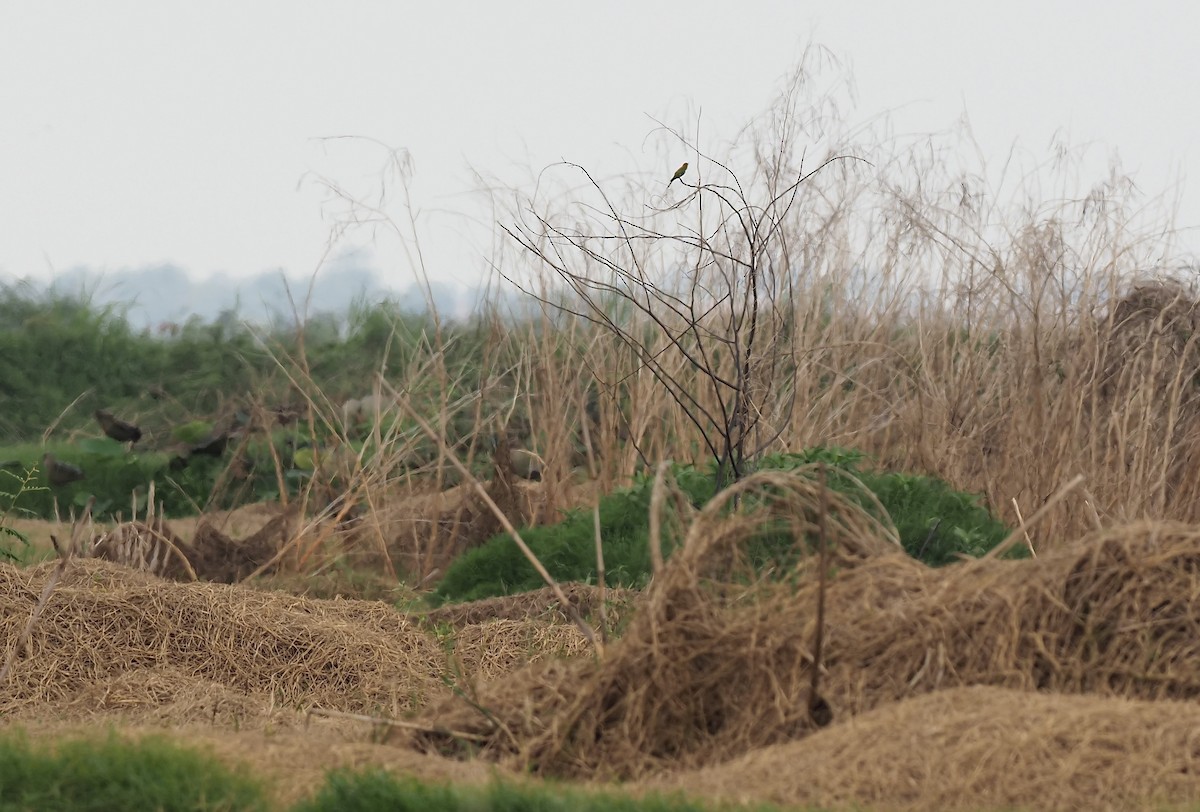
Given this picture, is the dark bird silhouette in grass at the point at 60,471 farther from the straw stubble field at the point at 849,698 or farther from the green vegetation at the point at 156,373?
the straw stubble field at the point at 849,698

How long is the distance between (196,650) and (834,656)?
2917 millimetres

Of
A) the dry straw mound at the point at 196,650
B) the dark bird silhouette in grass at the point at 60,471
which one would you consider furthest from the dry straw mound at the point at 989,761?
the dark bird silhouette in grass at the point at 60,471

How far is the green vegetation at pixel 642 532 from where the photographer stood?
5.73m

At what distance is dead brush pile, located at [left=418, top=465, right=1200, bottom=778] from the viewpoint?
352 centimetres

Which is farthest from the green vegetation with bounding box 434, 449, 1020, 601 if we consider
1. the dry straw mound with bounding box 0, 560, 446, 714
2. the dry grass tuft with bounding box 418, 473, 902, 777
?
the dry grass tuft with bounding box 418, 473, 902, 777

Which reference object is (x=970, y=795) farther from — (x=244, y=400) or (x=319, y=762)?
(x=244, y=400)

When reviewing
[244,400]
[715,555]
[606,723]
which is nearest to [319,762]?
[606,723]

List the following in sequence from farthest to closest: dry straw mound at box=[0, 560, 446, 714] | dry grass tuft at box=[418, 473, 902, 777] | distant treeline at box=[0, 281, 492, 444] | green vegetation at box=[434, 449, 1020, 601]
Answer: distant treeline at box=[0, 281, 492, 444] < green vegetation at box=[434, 449, 1020, 601] < dry straw mound at box=[0, 560, 446, 714] < dry grass tuft at box=[418, 473, 902, 777]

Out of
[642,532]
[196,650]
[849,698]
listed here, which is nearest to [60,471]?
[196,650]

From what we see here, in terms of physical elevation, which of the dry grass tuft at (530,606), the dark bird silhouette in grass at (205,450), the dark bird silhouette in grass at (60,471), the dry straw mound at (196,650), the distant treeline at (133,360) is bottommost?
the dry straw mound at (196,650)

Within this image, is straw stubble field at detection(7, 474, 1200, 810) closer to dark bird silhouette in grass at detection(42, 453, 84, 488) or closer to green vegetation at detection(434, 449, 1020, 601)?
green vegetation at detection(434, 449, 1020, 601)

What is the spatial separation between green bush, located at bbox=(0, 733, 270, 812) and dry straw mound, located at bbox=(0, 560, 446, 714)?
166 cm

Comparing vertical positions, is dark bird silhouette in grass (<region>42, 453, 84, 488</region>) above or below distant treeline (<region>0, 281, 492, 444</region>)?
below

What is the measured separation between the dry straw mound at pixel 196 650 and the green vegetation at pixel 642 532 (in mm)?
925
